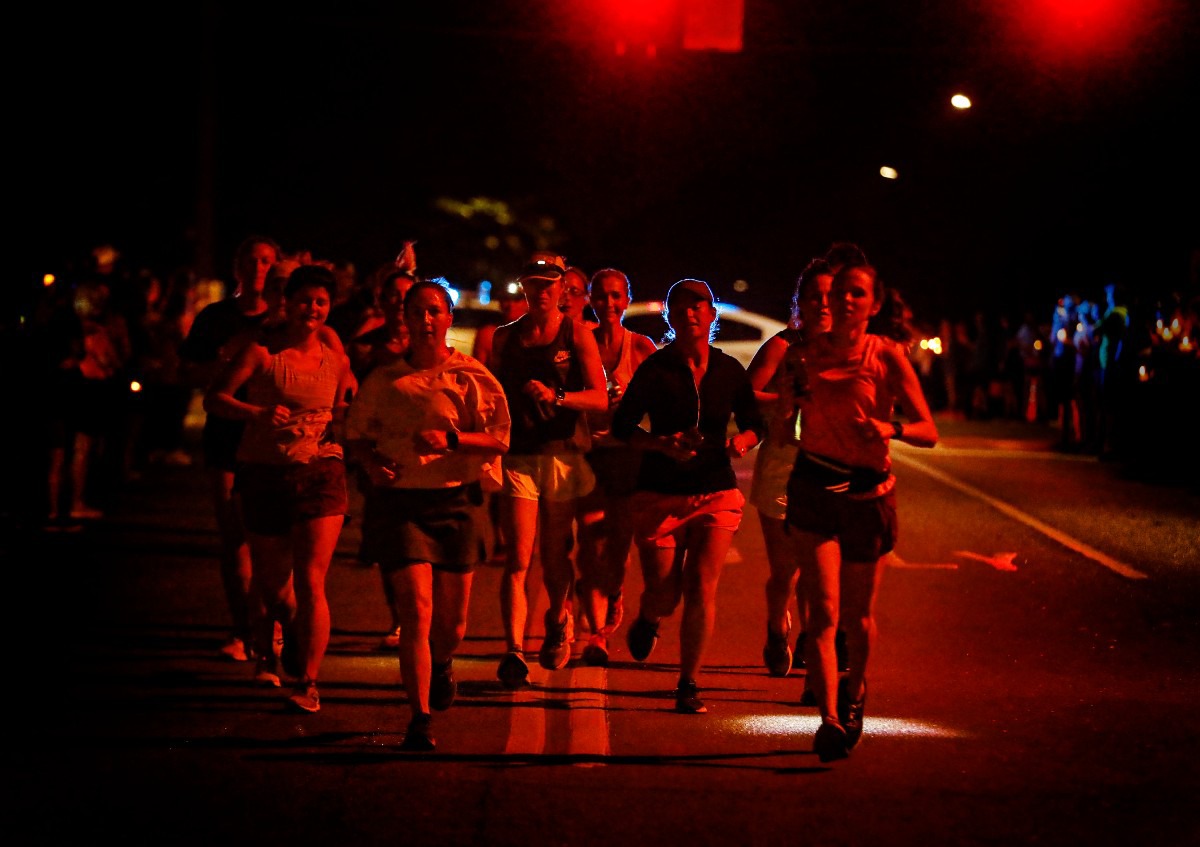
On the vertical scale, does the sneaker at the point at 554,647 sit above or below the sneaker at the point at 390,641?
above

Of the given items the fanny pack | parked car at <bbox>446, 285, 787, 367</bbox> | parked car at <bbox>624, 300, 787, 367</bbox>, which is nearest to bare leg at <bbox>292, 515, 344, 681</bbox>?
the fanny pack

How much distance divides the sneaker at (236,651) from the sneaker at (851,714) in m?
3.31

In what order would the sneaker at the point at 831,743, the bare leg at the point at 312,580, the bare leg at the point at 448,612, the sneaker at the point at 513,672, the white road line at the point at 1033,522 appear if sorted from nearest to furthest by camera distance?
1. the sneaker at the point at 831,743
2. the bare leg at the point at 448,612
3. the bare leg at the point at 312,580
4. the sneaker at the point at 513,672
5. the white road line at the point at 1033,522

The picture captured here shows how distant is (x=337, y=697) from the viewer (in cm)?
771

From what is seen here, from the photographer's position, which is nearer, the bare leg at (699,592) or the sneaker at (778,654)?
the bare leg at (699,592)

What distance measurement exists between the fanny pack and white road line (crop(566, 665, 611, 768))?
135 centimetres

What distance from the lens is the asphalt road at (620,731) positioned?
5.76 m

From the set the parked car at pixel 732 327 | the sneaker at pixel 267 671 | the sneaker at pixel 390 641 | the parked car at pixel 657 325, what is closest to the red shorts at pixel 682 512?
the sneaker at pixel 267 671

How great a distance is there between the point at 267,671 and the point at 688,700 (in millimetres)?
2021

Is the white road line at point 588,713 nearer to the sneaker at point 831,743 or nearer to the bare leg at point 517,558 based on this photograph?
the bare leg at point 517,558

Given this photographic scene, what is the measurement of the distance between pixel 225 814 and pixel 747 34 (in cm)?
2259

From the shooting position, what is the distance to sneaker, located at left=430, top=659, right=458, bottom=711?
23.7 feet

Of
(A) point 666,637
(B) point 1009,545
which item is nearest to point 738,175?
(B) point 1009,545

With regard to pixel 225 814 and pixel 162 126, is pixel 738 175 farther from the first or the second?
pixel 225 814
